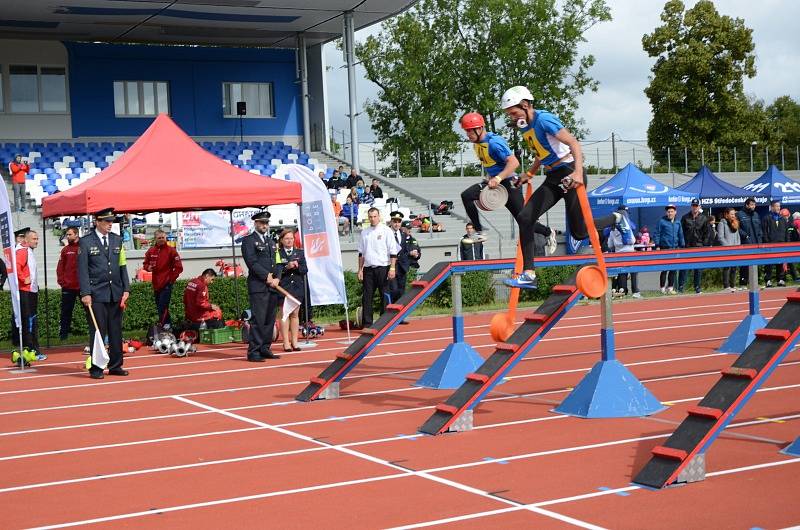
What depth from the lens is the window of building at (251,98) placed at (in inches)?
1618

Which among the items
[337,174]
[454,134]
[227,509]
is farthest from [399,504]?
[454,134]

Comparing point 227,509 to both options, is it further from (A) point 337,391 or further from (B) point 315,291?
(B) point 315,291

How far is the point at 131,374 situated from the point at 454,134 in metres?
43.0

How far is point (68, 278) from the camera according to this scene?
18.8 m

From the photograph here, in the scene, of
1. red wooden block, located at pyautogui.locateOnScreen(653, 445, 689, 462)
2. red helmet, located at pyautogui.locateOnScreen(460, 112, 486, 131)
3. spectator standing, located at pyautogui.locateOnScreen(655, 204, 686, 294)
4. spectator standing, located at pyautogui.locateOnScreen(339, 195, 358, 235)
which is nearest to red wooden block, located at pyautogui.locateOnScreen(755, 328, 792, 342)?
red wooden block, located at pyautogui.locateOnScreen(653, 445, 689, 462)

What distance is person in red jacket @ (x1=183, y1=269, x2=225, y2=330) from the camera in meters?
18.2

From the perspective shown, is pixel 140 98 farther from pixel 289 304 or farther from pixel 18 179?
pixel 289 304

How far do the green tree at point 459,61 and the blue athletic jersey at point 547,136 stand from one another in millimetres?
46897

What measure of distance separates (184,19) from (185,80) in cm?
526

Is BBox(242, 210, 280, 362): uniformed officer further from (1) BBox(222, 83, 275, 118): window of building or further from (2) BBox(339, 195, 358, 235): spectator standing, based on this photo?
(1) BBox(222, 83, 275, 118): window of building

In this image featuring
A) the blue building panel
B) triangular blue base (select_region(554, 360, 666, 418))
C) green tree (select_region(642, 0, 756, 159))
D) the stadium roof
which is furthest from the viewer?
green tree (select_region(642, 0, 756, 159))

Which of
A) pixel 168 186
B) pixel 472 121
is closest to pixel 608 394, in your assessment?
pixel 472 121

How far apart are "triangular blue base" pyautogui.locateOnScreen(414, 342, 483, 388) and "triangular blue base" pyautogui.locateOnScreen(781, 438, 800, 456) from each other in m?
4.70

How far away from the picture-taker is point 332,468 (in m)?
8.34
